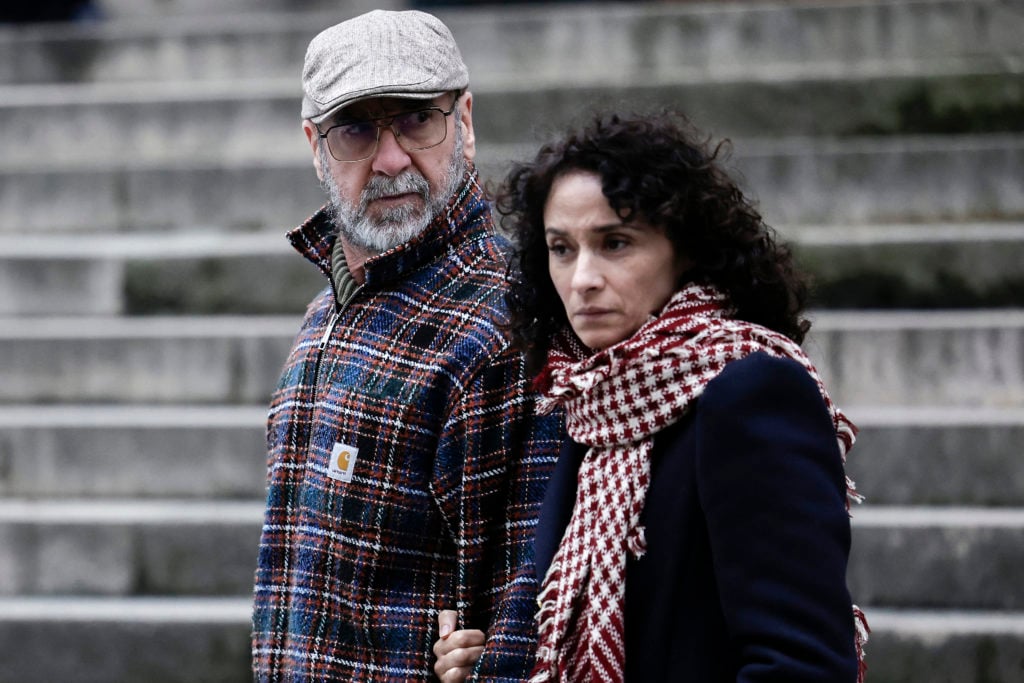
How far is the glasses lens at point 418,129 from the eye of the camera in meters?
2.24

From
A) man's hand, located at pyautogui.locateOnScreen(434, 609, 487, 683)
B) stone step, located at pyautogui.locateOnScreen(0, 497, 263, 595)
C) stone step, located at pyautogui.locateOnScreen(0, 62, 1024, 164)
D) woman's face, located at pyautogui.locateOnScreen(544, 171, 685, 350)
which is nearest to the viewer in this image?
woman's face, located at pyautogui.locateOnScreen(544, 171, 685, 350)

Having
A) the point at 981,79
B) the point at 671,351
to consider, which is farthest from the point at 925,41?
the point at 671,351

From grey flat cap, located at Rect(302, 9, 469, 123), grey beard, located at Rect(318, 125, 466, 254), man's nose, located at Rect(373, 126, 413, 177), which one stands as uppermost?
grey flat cap, located at Rect(302, 9, 469, 123)

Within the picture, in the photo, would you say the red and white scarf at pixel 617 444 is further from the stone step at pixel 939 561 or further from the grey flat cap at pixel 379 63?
the stone step at pixel 939 561

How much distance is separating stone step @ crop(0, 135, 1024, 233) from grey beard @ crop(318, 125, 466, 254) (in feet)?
8.95

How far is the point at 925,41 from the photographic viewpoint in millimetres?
6078

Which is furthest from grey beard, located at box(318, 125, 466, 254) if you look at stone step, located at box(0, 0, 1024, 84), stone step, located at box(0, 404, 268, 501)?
stone step, located at box(0, 0, 1024, 84)

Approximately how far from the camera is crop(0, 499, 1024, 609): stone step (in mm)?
4090

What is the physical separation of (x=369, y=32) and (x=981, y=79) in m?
4.25

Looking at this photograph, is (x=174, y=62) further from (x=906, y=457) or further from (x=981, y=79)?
(x=906, y=457)

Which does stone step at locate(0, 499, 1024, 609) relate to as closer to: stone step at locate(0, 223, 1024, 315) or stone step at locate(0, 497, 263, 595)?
stone step at locate(0, 497, 263, 595)

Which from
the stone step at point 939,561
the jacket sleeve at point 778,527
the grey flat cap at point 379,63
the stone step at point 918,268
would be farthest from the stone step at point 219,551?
the jacket sleeve at point 778,527

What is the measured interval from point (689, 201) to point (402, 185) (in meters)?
0.61

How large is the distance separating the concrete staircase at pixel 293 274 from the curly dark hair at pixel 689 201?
160 cm
